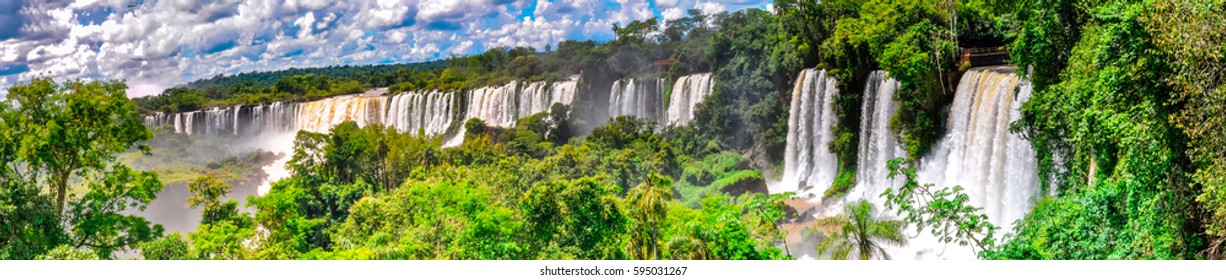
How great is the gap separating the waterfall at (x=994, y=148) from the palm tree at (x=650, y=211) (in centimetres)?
334

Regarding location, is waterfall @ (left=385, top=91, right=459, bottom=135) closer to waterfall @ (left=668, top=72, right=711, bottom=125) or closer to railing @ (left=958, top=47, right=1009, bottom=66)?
waterfall @ (left=668, top=72, right=711, bottom=125)

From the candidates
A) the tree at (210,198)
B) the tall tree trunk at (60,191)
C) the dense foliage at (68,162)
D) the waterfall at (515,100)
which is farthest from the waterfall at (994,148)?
the tall tree trunk at (60,191)

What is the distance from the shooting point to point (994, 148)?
8258 mm

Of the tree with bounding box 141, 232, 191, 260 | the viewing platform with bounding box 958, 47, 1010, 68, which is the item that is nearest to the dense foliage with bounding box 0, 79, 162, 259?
the tree with bounding box 141, 232, 191, 260

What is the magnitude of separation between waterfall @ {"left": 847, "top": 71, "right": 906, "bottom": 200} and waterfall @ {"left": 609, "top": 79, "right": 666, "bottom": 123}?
4.92 m

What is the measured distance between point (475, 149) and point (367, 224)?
182 inches

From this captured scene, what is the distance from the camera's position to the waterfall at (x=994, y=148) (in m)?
7.95

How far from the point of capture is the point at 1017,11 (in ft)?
25.0

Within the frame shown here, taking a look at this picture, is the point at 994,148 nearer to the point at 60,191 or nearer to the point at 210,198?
the point at 60,191

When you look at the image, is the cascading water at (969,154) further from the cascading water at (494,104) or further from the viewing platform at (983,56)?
the cascading water at (494,104)

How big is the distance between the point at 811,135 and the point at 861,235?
216 inches

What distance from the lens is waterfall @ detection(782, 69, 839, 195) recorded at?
1237 centimetres

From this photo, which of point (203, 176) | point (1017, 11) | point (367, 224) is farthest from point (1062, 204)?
point (203, 176)
